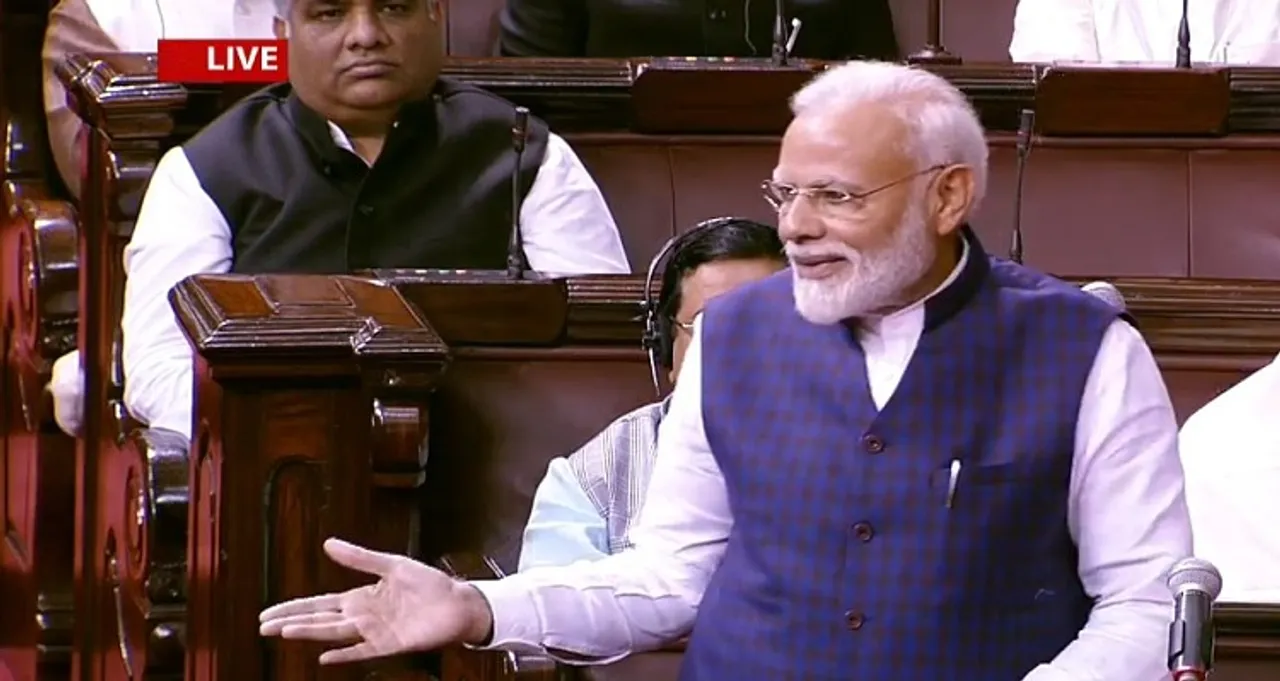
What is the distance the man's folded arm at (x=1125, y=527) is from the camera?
2113 mm

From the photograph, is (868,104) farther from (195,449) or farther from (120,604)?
(120,604)

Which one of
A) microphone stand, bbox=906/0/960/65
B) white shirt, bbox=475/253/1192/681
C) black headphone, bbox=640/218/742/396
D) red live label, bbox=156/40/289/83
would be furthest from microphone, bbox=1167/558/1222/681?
microphone stand, bbox=906/0/960/65

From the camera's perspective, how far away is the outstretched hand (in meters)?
2.19

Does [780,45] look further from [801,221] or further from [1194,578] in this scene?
[1194,578]

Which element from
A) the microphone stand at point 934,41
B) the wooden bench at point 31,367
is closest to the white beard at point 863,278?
the microphone stand at point 934,41

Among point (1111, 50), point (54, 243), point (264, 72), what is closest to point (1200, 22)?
point (1111, 50)

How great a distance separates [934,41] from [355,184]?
1217 mm

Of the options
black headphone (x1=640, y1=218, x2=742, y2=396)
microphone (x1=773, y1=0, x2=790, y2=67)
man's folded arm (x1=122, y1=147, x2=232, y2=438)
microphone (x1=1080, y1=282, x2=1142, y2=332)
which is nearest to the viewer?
microphone (x1=1080, y1=282, x2=1142, y2=332)

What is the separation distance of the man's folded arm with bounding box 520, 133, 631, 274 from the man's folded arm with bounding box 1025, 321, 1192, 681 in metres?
1.17

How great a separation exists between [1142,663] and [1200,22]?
87.6 inches

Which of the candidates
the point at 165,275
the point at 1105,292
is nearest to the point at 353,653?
the point at 1105,292

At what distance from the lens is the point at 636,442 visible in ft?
8.63

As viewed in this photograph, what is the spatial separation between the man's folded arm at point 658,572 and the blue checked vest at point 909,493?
0.03 m

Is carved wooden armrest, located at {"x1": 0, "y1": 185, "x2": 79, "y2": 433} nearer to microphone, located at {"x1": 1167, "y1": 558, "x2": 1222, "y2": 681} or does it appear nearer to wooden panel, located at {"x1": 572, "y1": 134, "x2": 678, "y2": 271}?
wooden panel, located at {"x1": 572, "y1": 134, "x2": 678, "y2": 271}
